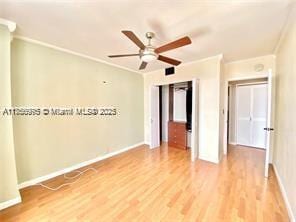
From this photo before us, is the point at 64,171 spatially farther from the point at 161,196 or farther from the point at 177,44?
the point at 177,44

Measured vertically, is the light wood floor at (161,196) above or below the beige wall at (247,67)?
below

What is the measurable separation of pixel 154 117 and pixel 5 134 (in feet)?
11.6

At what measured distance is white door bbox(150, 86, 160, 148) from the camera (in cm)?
462

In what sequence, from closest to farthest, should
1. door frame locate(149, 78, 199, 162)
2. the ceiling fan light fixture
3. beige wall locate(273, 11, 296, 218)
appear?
beige wall locate(273, 11, 296, 218), the ceiling fan light fixture, door frame locate(149, 78, 199, 162)

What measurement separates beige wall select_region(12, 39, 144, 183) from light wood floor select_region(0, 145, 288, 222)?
1.50 ft

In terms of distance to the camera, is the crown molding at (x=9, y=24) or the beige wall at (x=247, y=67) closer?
the crown molding at (x=9, y=24)

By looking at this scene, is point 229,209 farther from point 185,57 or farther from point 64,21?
point 64,21

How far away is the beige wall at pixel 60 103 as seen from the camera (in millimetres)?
2414

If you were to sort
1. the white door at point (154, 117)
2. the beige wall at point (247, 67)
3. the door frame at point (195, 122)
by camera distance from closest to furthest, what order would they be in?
the beige wall at point (247, 67), the door frame at point (195, 122), the white door at point (154, 117)

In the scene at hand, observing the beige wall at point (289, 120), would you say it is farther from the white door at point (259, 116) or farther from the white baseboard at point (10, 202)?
the white baseboard at point (10, 202)

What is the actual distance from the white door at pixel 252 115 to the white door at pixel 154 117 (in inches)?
109

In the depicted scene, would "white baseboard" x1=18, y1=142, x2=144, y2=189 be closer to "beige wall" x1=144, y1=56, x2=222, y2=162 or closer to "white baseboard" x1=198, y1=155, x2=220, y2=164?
"white baseboard" x1=198, y1=155, x2=220, y2=164

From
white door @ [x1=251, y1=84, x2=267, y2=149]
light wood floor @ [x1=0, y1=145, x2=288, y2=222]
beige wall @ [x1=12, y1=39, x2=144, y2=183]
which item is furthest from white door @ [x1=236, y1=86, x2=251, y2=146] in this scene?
beige wall @ [x1=12, y1=39, x2=144, y2=183]

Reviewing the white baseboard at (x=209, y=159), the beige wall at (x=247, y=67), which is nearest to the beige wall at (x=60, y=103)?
the white baseboard at (x=209, y=159)
